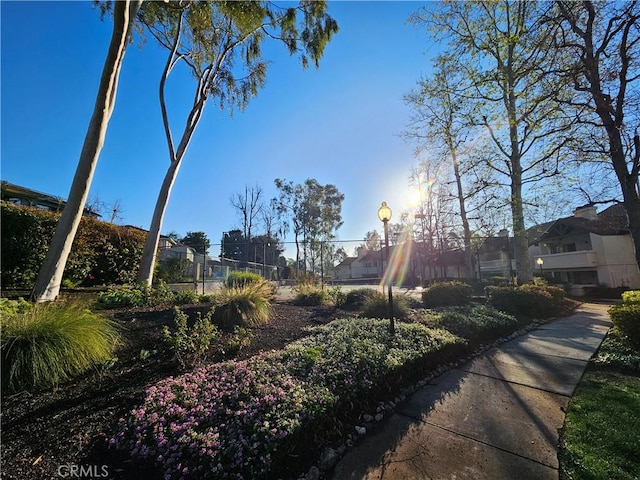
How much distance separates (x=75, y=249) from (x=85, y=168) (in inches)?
140

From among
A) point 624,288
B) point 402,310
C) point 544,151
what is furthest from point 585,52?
point 624,288

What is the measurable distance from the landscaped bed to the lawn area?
1421mm

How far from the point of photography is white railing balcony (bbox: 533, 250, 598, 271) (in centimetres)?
1892

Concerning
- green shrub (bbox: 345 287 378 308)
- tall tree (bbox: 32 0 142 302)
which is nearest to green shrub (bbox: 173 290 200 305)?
tall tree (bbox: 32 0 142 302)

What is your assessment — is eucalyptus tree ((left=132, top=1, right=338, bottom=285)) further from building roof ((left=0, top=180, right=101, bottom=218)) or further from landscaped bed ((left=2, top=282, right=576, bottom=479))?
building roof ((left=0, top=180, right=101, bottom=218))

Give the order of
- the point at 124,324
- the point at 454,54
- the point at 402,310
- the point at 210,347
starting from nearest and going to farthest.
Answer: the point at 210,347, the point at 124,324, the point at 402,310, the point at 454,54

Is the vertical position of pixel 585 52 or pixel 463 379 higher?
pixel 585 52

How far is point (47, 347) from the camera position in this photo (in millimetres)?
2467

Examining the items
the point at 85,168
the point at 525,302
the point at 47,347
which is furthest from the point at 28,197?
the point at 525,302

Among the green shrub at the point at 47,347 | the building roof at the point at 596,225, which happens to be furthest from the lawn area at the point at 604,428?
the building roof at the point at 596,225

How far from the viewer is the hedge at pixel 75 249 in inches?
229

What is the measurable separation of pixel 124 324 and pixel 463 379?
4804 mm

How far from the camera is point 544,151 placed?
9805mm

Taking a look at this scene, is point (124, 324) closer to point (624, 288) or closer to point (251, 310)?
point (251, 310)
